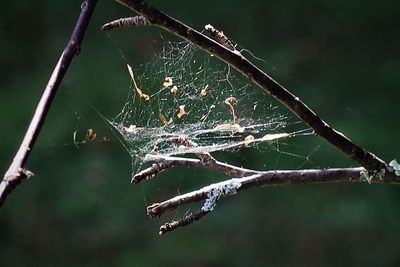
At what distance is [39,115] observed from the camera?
46 cm

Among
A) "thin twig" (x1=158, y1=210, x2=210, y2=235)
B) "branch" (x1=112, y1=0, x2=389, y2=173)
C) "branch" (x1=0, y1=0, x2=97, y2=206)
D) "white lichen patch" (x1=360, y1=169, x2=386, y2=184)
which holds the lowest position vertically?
"thin twig" (x1=158, y1=210, x2=210, y2=235)

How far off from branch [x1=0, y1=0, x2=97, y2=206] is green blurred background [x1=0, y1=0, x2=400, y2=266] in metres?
1.64

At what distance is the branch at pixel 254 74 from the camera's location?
562mm

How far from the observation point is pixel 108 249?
267 centimetres

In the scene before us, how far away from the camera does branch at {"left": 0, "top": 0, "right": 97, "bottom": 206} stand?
401mm

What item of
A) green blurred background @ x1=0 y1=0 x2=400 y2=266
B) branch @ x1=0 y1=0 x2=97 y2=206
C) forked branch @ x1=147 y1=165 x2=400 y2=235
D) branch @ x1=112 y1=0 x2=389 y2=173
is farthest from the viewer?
green blurred background @ x1=0 y1=0 x2=400 y2=266

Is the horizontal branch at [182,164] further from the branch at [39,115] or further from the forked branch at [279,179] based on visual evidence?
the branch at [39,115]

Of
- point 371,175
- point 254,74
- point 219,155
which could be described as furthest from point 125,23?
point 219,155

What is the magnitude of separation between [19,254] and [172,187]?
2.22 feet

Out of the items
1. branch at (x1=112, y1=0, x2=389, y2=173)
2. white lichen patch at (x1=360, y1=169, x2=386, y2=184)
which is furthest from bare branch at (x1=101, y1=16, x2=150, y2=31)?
white lichen patch at (x1=360, y1=169, x2=386, y2=184)

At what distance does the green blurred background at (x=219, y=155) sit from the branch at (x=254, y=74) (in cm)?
158

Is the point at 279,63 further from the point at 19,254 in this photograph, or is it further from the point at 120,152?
the point at 19,254

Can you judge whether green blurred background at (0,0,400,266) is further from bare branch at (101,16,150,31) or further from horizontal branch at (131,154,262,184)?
bare branch at (101,16,150,31)

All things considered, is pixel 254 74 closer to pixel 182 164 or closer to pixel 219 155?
pixel 182 164
